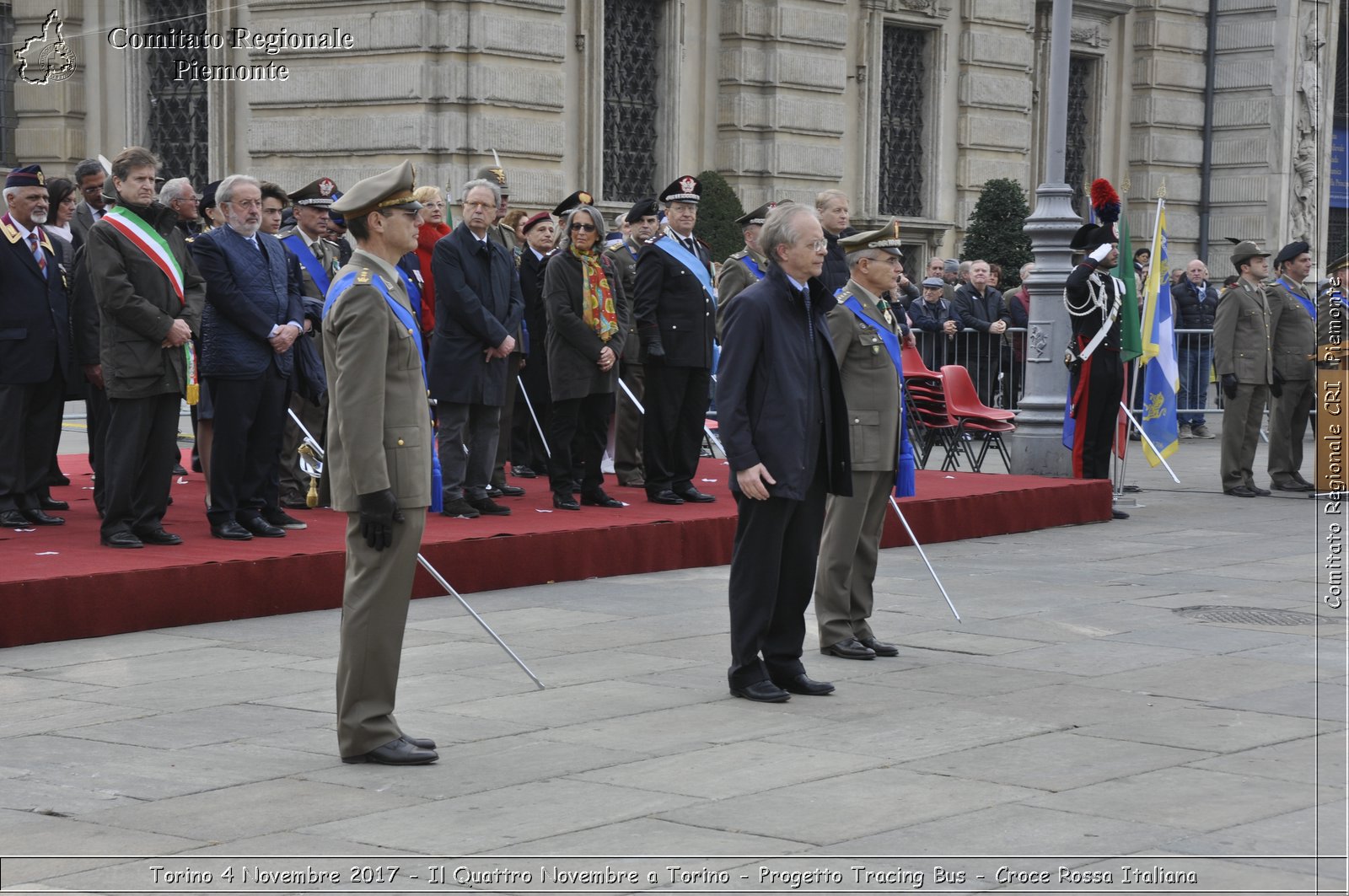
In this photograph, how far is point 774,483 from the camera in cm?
801

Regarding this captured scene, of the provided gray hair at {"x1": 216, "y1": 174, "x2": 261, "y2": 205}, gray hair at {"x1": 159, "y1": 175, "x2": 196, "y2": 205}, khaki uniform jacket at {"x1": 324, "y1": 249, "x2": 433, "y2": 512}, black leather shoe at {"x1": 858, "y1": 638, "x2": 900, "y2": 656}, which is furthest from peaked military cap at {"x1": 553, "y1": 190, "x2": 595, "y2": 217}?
khaki uniform jacket at {"x1": 324, "y1": 249, "x2": 433, "y2": 512}

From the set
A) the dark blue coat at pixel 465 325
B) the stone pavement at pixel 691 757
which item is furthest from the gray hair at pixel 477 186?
the stone pavement at pixel 691 757

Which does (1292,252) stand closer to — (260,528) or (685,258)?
(685,258)

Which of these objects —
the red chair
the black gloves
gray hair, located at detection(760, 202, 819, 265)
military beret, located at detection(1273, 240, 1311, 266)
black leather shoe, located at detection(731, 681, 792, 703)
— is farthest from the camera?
military beret, located at detection(1273, 240, 1311, 266)

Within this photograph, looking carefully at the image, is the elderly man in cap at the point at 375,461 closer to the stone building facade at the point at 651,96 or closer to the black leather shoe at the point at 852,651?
the black leather shoe at the point at 852,651

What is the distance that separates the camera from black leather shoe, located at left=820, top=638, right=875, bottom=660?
8969 millimetres

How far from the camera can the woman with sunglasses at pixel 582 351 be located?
12508mm

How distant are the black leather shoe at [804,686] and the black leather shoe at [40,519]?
198 inches

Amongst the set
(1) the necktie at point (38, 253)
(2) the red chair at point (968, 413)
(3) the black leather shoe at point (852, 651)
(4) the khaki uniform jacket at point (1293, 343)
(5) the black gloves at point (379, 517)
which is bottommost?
(3) the black leather shoe at point (852, 651)

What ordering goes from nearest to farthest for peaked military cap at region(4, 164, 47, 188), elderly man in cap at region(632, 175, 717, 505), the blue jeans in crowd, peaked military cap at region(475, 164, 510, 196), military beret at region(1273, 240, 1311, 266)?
1. peaked military cap at region(4, 164, 47, 188)
2. elderly man in cap at region(632, 175, 717, 505)
3. peaked military cap at region(475, 164, 510, 196)
4. military beret at region(1273, 240, 1311, 266)
5. the blue jeans in crowd

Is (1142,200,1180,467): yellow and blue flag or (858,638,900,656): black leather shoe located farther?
(1142,200,1180,467): yellow and blue flag

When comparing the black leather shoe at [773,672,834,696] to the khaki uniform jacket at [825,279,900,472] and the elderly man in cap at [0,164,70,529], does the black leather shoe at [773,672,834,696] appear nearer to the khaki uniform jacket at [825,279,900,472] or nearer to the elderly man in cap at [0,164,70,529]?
the khaki uniform jacket at [825,279,900,472]

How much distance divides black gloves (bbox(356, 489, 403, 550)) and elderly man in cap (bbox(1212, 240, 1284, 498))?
1127 centimetres

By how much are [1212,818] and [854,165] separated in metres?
21.2
